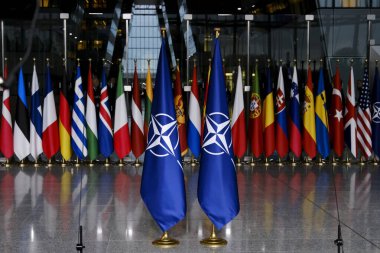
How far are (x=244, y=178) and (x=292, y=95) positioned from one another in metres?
3.22

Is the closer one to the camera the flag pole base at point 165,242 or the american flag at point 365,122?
the flag pole base at point 165,242

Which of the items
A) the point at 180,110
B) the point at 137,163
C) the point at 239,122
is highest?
the point at 180,110

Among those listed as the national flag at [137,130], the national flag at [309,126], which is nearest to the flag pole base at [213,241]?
the national flag at [137,130]

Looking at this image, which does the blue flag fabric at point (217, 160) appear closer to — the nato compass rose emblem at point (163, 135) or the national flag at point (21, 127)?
the nato compass rose emblem at point (163, 135)

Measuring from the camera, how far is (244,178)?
13133 mm

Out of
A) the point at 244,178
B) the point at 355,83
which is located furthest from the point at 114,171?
the point at 355,83

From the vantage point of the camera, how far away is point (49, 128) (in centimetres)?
1483

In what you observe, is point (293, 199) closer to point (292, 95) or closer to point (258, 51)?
point (292, 95)

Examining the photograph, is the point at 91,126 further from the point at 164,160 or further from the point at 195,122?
the point at 164,160

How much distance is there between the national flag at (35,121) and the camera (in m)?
14.9

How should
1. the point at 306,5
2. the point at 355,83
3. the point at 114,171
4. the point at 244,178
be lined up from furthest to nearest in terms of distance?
the point at 306,5, the point at 355,83, the point at 114,171, the point at 244,178

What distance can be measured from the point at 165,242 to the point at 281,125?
9.00m

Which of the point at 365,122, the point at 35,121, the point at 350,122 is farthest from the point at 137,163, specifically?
the point at 365,122

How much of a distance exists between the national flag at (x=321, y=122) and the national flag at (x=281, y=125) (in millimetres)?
719
